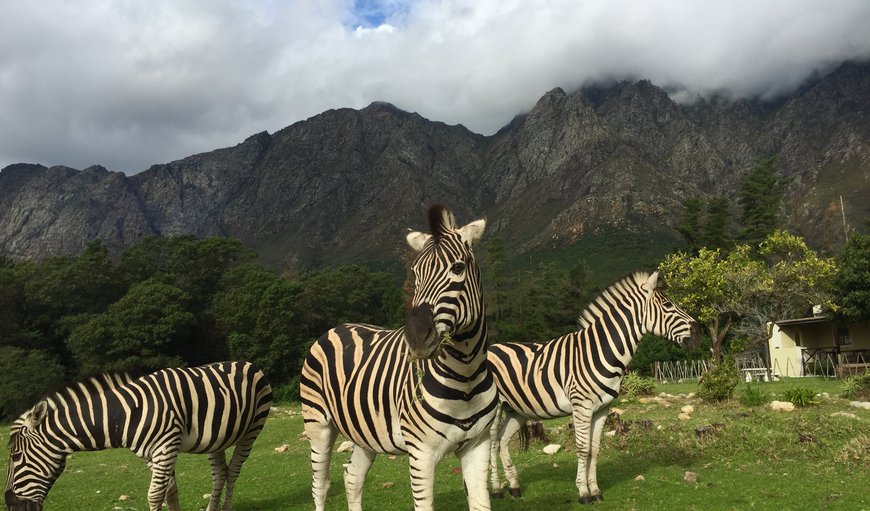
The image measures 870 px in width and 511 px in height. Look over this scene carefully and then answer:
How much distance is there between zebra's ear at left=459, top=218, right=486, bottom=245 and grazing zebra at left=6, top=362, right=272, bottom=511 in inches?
212

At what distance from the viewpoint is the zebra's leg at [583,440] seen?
7.76 meters

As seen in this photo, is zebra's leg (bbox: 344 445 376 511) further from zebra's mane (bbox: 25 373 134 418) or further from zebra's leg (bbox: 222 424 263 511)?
zebra's mane (bbox: 25 373 134 418)

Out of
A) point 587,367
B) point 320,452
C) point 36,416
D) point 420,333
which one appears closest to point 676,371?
point 587,367

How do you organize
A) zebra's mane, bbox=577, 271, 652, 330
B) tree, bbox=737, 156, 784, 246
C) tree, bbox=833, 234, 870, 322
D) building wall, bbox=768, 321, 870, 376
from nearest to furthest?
1. zebra's mane, bbox=577, 271, 652, 330
2. tree, bbox=833, 234, 870, 322
3. building wall, bbox=768, 321, 870, 376
4. tree, bbox=737, 156, 784, 246

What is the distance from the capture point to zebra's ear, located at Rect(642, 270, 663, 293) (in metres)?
8.53

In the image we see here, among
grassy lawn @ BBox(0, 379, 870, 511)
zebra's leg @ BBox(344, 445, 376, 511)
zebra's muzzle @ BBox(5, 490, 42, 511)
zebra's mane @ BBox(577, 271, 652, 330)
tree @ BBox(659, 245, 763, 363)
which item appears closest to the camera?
zebra's leg @ BBox(344, 445, 376, 511)

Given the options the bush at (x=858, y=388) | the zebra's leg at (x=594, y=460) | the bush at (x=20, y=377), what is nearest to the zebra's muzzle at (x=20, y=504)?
the zebra's leg at (x=594, y=460)

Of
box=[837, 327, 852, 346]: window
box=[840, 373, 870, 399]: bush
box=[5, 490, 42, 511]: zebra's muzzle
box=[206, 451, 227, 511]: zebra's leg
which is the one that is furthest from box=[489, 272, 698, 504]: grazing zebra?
box=[837, 327, 852, 346]: window

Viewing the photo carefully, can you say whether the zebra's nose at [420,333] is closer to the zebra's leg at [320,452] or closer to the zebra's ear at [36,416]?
the zebra's leg at [320,452]

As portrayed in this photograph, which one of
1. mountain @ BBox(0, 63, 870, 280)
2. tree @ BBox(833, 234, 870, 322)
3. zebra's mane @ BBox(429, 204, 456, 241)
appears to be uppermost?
mountain @ BBox(0, 63, 870, 280)

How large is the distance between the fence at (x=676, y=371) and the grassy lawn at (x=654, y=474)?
19.6m

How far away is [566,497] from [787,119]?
15639cm

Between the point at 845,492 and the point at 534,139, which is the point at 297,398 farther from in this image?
the point at 534,139

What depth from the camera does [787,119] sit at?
134500mm
